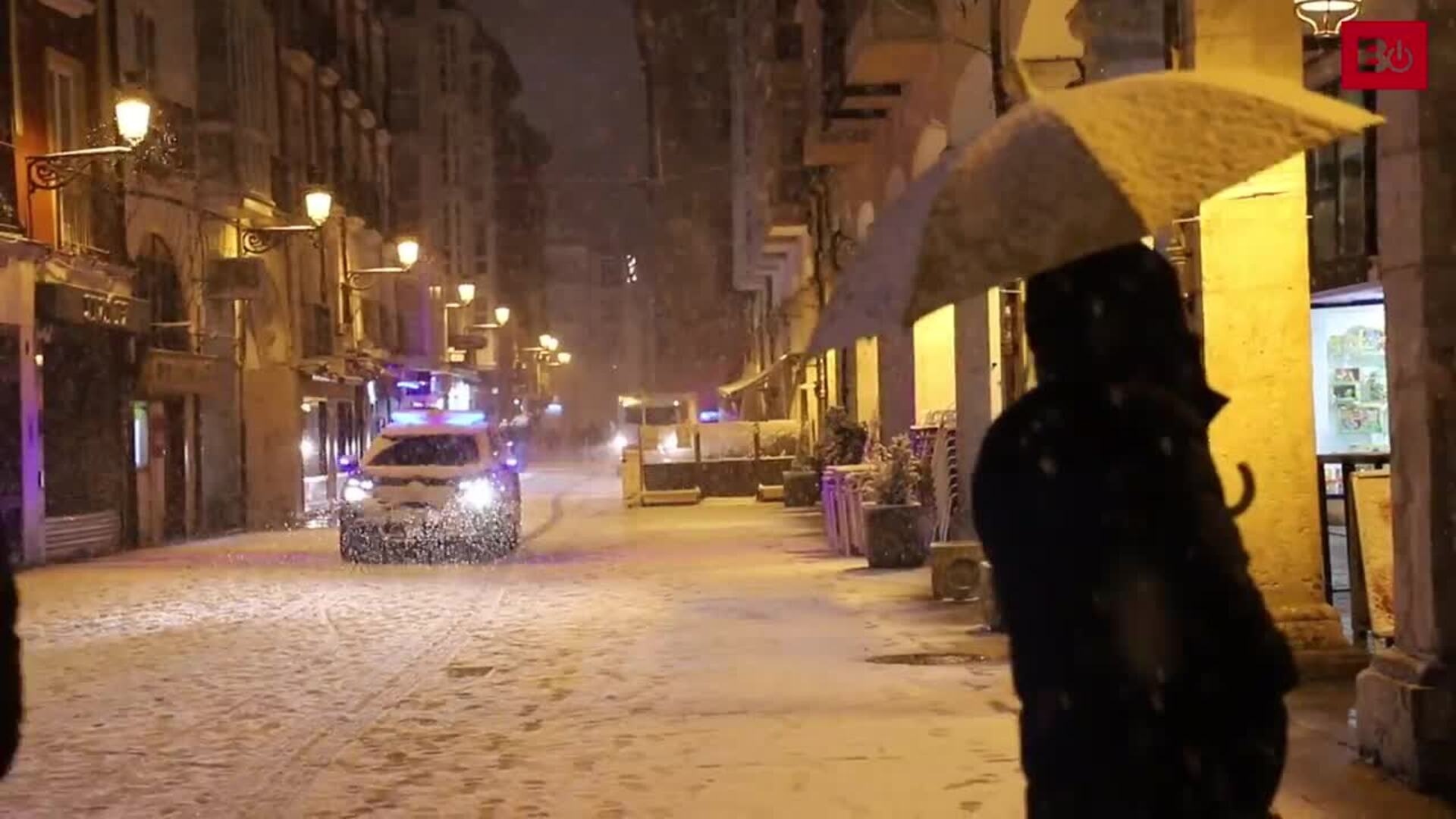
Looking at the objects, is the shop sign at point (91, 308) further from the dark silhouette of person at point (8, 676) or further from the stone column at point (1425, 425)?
the dark silhouette of person at point (8, 676)

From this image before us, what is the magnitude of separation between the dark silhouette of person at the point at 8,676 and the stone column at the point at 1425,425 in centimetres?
562

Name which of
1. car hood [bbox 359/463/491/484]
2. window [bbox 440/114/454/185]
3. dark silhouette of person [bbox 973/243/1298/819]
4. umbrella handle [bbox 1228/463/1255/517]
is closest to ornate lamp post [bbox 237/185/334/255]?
car hood [bbox 359/463/491/484]

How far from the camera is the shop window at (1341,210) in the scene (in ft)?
49.2

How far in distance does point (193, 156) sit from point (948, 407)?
14.8m

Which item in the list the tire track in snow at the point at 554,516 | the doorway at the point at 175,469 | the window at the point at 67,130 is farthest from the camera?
the doorway at the point at 175,469

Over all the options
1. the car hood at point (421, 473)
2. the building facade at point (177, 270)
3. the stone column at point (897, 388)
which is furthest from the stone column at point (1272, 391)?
the building facade at point (177, 270)

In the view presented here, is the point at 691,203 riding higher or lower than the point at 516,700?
higher

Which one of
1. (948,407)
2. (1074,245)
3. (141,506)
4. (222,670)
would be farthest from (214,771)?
(141,506)

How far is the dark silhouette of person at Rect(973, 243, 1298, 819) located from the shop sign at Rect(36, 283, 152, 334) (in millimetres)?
22478

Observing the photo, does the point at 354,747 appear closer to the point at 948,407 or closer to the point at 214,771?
the point at 214,771

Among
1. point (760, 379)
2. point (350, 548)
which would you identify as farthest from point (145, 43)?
point (760, 379)

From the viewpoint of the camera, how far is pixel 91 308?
2412 centimetres

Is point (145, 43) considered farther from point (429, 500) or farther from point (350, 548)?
point (429, 500)

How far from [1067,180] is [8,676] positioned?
6.97ft
